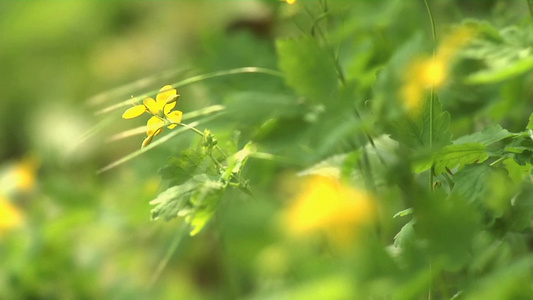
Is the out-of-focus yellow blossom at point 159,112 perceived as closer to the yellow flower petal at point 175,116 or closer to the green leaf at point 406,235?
the yellow flower petal at point 175,116

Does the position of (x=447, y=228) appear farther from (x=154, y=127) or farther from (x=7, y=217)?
(x=7, y=217)

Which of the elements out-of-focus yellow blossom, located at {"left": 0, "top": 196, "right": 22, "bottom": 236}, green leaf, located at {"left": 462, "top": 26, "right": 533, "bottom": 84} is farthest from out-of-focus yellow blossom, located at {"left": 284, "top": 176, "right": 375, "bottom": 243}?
out-of-focus yellow blossom, located at {"left": 0, "top": 196, "right": 22, "bottom": 236}

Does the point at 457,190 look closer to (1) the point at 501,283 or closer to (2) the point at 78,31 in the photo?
(1) the point at 501,283

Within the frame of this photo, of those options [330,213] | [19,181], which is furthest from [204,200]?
[19,181]

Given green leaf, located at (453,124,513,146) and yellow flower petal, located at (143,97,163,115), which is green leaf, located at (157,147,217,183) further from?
green leaf, located at (453,124,513,146)

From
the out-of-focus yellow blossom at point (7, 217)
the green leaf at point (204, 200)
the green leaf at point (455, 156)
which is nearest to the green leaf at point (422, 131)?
the green leaf at point (455, 156)

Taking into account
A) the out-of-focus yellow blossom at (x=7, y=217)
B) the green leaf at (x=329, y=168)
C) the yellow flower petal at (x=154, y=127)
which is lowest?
the green leaf at (x=329, y=168)

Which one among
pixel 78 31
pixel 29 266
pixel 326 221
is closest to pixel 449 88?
pixel 326 221
